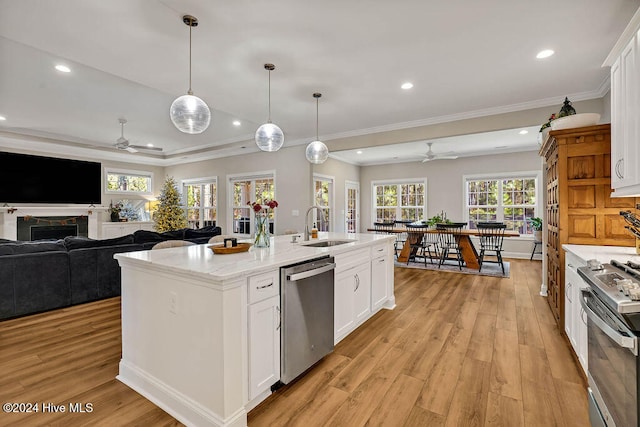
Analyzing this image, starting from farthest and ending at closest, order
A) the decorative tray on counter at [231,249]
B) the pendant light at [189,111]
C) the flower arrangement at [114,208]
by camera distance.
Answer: the flower arrangement at [114,208] → the pendant light at [189,111] → the decorative tray on counter at [231,249]

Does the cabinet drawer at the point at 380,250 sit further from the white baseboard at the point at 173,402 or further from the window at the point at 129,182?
the window at the point at 129,182

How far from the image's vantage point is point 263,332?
1824 millimetres

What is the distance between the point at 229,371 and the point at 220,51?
109 inches

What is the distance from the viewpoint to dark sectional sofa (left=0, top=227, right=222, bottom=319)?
3.28 m

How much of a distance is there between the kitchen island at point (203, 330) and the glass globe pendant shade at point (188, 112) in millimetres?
1090

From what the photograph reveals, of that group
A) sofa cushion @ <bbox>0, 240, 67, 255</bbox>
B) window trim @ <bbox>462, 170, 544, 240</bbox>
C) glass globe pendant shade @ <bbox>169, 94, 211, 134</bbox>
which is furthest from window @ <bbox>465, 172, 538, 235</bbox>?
sofa cushion @ <bbox>0, 240, 67, 255</bbox>

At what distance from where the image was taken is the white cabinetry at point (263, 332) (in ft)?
5.73

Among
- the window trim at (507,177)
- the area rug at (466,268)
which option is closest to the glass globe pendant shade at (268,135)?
the area rug at (466,268)

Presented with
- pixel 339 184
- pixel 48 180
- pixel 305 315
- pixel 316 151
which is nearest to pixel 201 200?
pixel 48 180

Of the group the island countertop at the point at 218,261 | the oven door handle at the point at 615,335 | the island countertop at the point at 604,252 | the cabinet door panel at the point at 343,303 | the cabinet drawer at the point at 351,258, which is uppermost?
the island countertop at the point at 604,252

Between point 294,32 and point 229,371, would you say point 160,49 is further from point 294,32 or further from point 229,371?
point 229,371

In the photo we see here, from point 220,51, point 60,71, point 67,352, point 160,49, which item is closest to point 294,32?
point 220,51

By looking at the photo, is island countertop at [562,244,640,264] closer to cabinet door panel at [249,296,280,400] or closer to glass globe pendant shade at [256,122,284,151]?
cabinet door panel at [249,296,280,400]

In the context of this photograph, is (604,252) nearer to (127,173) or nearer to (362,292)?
(362,292)
